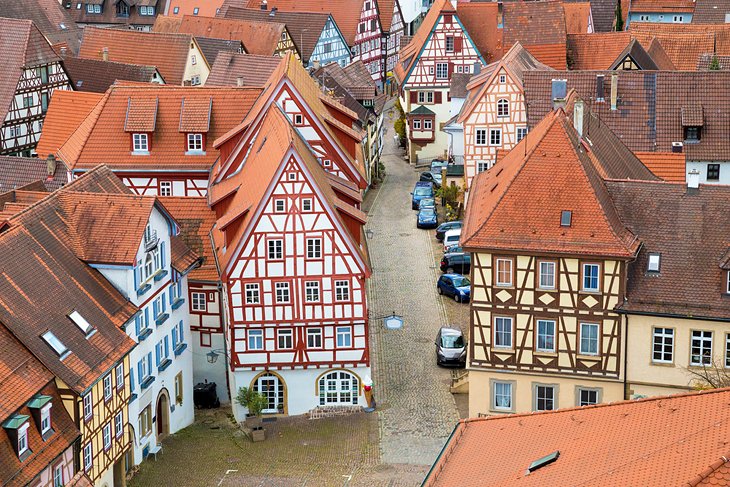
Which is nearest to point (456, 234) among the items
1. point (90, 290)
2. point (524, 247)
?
point (524, 247)

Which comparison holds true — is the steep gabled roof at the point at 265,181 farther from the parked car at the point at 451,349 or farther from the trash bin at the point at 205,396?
the trash bin at the point at 205,396

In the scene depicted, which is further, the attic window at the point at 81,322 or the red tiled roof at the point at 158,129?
the red tiled roof at the point at 158,129

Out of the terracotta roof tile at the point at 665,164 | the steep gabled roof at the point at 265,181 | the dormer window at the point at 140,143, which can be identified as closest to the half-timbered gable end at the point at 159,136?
the dormer window at the point at 140,143

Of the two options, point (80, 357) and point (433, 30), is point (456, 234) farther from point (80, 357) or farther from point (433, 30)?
point (80, 357)

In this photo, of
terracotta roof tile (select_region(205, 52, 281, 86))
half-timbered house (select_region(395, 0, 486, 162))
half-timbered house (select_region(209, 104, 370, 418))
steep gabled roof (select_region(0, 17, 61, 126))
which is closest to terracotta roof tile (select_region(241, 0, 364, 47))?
half-timbered house (select_region(395, 0, 486, 162))

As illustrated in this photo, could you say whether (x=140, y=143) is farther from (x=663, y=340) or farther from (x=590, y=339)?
(x=663, y=340)

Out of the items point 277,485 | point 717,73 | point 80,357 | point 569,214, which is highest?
point 717,73
